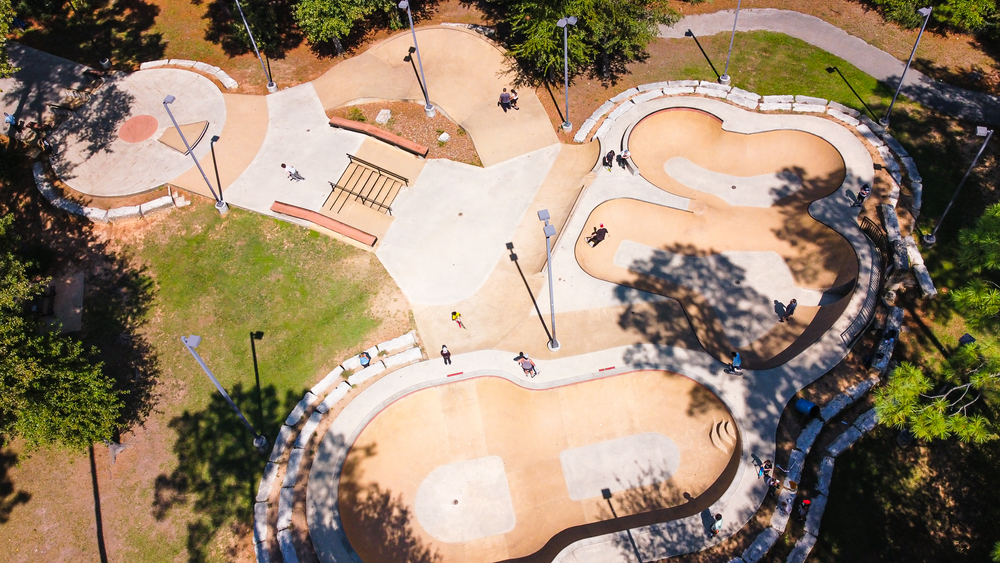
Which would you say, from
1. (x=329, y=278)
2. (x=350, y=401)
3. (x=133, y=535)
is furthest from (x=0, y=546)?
(x=329, y=278)

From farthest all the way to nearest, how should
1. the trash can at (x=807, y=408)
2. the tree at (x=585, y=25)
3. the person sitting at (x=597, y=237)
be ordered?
the tree at (x=585, y=25)
the person sitting at (x=597, y=237)
the trash can at (x=807, y=408)

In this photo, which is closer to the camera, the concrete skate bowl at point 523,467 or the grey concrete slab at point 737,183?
the concrete skate bowl at point 523,467

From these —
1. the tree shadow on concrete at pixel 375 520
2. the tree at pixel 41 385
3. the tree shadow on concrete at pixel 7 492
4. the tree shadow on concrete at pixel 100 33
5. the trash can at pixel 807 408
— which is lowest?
the tree shadow on concrete at pixel 375 520

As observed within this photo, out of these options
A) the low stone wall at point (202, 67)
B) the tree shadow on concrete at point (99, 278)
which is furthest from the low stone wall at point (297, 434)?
the low stone wall at point (202, 67)

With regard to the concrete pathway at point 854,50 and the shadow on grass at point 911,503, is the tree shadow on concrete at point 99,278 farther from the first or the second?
the concrete pathway at point 854,50

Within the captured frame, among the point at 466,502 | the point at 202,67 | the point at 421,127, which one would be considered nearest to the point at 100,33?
the point at 202,67

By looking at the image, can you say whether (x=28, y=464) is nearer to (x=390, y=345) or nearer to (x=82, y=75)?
(x=390, y=345)

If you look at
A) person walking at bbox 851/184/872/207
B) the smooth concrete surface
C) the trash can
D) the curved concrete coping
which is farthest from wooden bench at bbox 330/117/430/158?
person walking at bbox 851/184/872/207

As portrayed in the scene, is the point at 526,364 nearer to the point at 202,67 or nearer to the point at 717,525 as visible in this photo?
the point at 717,525
